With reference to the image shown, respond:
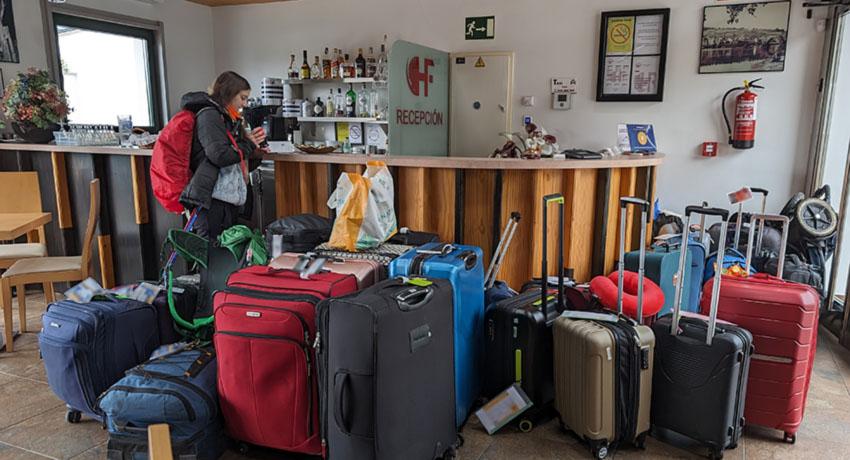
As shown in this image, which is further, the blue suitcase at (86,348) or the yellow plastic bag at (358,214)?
the yellow plastic bag at (358,214)

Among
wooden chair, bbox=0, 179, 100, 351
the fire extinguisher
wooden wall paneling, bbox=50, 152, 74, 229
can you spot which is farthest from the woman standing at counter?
the fire extinguisher

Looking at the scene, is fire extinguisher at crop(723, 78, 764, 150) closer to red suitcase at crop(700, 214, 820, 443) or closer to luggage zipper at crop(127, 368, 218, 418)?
red suitcase at crop(700, 214, 820, 443)

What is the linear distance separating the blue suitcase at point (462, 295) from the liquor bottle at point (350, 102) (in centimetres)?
376

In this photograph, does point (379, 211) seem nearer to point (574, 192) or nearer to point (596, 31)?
point (574, 192)

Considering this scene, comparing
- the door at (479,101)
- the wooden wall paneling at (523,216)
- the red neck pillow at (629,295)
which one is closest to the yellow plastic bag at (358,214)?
the wooden wall paneling at (523,216)

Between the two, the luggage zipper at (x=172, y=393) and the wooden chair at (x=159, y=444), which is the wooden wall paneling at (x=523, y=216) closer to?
the luggage zipper at (x=172, y=393)

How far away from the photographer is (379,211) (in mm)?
2561

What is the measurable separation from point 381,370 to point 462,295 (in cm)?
57

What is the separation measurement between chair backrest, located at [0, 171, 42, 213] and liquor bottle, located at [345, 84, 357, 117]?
295 cm

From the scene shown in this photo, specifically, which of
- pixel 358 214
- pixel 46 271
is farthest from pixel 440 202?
pixel 46 271

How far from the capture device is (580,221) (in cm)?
311

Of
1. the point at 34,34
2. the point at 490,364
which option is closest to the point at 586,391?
the point at 490,364

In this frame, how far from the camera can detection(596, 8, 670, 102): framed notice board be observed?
464 cm

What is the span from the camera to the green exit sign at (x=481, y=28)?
520 cm
